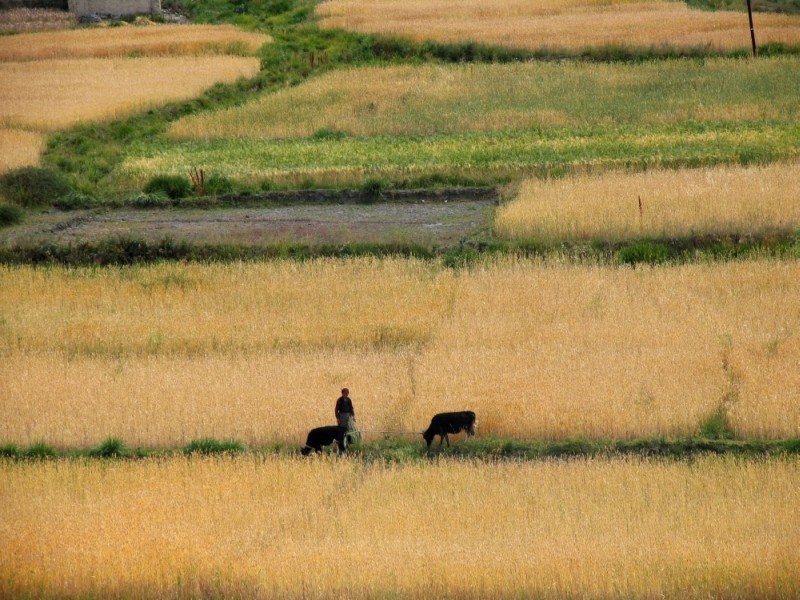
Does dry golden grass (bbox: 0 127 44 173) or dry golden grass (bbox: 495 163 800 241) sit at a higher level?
dry golden grass (bbox: 0 127 44 173)

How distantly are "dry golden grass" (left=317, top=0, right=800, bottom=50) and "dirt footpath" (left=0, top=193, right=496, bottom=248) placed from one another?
17.5 meters

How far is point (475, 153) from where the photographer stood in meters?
29.5

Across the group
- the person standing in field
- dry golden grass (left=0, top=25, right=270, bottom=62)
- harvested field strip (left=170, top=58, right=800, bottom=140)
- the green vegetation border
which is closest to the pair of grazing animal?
the green vegetation border

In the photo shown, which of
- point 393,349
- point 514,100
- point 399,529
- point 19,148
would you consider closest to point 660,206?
point 393,349

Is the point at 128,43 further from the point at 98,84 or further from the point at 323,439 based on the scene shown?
the point at 323,439

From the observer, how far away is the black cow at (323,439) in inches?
533

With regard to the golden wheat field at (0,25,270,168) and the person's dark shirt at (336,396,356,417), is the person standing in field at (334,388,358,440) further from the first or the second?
the golden wheat field at (0,25,270,168)

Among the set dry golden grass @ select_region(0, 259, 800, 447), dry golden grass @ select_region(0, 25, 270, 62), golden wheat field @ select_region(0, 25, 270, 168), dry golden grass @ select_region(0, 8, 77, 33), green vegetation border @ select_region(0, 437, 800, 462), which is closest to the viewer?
green vegetation border @ select_region(0, 437, 800, 462)

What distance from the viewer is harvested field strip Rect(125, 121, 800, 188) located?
1078 inches

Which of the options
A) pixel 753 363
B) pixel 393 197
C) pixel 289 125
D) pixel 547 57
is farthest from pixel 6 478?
pixel 547 57

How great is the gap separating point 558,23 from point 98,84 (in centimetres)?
1504

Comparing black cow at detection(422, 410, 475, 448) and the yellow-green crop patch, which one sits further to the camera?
the yellow-green crop patch

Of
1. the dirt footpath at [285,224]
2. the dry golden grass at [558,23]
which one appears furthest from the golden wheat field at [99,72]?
the dry golden grass at [558,23]

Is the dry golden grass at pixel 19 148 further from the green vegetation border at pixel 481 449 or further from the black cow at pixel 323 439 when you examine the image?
the black cow at pixel 323 439
